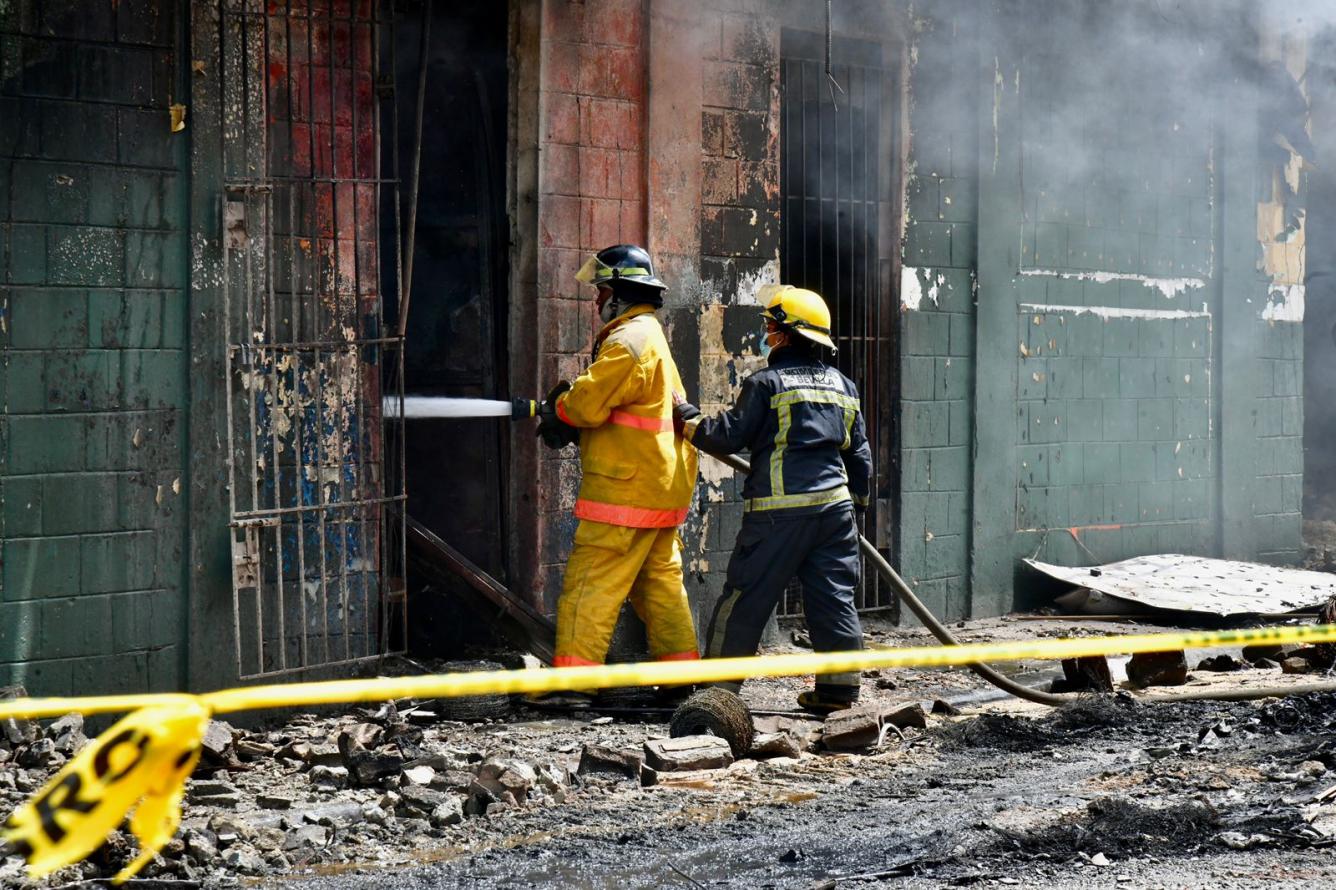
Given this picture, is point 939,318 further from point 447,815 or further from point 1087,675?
point 447,815

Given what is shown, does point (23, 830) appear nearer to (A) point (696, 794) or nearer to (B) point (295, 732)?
(A) point (696, 794)

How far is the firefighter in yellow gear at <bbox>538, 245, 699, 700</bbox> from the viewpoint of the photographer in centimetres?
688

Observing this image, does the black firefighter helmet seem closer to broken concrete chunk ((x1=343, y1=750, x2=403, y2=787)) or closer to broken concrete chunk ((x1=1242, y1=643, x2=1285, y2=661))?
broken concrete chunk ((x1=343, y1=750, x2=403, y2=787))

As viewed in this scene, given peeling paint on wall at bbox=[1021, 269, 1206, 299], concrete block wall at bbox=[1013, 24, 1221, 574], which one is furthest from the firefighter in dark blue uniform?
peeling paint on wall at bbox=[1021, 269, 1206, 299]

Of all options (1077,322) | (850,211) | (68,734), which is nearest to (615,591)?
(68,734)

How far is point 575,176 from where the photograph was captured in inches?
306

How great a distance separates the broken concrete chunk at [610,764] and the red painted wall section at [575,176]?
2.22 m

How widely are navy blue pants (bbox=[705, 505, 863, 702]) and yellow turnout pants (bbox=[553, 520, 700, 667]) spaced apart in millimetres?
277

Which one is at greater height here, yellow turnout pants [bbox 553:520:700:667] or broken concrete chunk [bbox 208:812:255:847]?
yellow turnout pants [bbox 553:520:700:667]

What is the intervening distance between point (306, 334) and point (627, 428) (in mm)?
1494

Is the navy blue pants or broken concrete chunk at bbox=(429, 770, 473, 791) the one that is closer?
broken concrete chunk at bbox=(429, 770, 473, 791)

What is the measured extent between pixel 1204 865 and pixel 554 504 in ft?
13.5

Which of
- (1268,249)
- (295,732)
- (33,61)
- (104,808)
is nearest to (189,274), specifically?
(33,61)

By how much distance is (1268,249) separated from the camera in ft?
37.0
